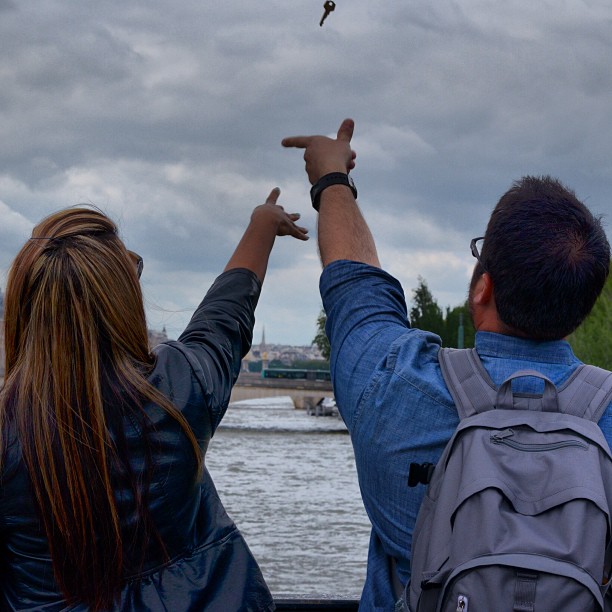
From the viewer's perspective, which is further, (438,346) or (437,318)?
(437,318)

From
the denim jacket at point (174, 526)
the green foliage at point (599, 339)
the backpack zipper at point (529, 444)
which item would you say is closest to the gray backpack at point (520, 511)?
the backpack zipper at point (529, 444)

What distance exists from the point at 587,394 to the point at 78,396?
2.56 ft

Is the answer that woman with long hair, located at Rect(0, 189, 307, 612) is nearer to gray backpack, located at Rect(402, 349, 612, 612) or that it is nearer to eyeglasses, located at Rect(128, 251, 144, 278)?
eyeglasses, located at Rect(128, 251, 144, 278)

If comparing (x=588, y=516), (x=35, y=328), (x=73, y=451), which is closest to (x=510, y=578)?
(x=588, y=516)

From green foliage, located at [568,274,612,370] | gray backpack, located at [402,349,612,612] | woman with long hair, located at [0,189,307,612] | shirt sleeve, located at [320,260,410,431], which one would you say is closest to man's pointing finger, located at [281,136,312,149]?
shirt sleeve, located at [320,260,410,431]

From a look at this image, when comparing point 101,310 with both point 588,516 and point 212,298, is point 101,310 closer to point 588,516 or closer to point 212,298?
point 212,298

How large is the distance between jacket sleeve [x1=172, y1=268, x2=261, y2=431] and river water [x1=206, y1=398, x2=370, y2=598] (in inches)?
38.5

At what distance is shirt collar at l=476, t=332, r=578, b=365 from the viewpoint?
170 centimetres

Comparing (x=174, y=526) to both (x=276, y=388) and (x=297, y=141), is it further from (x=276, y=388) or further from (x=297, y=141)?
(x=276, y=388)

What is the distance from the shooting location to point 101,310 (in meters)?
1.72

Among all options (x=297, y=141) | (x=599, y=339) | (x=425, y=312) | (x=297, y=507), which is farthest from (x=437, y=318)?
(x=297, y=141)

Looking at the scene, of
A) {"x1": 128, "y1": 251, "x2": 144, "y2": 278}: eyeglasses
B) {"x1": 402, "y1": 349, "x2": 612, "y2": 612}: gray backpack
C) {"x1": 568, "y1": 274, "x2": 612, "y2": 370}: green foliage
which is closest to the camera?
{"x1": 402, "y1": 349, "x2": 612, "y2": 612}: gray backpack

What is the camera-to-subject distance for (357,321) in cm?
177

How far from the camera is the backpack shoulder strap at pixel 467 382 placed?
1.59 metres
